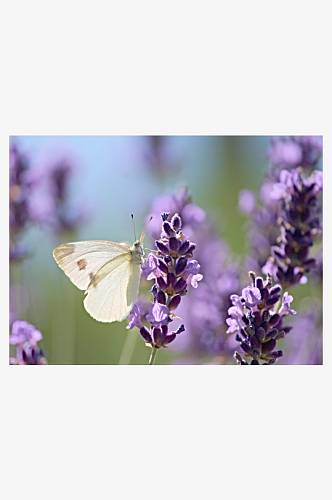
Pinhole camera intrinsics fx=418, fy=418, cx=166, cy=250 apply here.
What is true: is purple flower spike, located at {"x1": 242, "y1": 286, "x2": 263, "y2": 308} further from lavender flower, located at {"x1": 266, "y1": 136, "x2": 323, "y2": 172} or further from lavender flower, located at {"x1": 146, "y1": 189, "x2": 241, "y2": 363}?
lavender flower, located at {"x1": 266, "y1": 136, "x2": 323, "y2": 172}

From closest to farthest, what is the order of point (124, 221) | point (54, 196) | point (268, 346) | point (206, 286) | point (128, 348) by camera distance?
point (268, 346) → point (206, 286) → point (128, 348) → point (54, 196) → point (124, 221)

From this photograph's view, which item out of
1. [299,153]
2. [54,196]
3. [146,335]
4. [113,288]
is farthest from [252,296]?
[54,196]

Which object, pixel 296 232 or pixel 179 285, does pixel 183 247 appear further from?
pixel 296 232

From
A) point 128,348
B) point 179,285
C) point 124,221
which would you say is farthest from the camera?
point 124,221

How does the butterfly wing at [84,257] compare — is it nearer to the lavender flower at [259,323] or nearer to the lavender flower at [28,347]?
the lavender flower at [28,347]

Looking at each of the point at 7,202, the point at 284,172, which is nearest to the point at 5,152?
the point at 7,202

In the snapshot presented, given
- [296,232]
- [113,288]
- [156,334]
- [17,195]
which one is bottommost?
[156,334]
